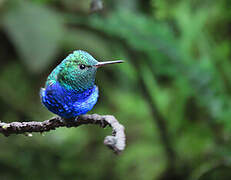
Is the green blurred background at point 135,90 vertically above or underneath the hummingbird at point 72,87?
above

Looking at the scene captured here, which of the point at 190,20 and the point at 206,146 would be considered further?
the point at 190,20

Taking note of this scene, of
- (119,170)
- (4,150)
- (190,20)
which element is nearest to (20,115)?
(4,150)

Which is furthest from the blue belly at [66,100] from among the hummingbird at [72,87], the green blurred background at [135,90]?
the green blurred background at [135,90]

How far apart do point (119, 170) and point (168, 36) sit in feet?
4.31

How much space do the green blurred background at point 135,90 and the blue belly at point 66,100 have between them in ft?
5.28

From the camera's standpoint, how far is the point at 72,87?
2.18 feet

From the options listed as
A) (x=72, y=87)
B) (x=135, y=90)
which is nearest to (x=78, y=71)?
(x=72, y=87)

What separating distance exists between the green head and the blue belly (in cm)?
2

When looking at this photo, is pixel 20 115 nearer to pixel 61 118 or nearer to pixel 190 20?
pixel 190 20

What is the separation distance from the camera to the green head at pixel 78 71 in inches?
23.6

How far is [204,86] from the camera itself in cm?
270

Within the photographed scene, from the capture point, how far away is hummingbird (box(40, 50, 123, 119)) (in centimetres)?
61

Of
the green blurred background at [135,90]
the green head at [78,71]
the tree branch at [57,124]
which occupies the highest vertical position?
the green blurred background at [135,90]

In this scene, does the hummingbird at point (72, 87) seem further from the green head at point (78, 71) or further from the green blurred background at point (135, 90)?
the green blurred background at point (135, 90)
